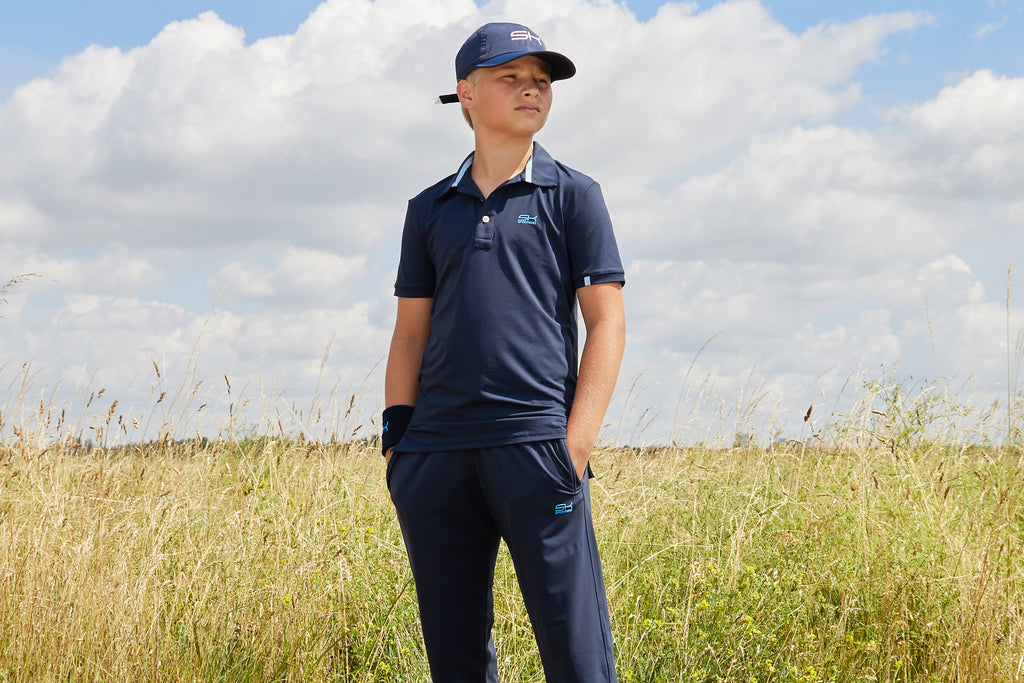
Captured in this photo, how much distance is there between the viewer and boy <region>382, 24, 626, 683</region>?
2.19m

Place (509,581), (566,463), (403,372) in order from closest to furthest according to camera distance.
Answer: (566,463)
(403,372)
(509,581)

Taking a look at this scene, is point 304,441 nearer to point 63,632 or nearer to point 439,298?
point 63,632

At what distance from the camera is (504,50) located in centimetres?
241

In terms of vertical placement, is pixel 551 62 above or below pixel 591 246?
above

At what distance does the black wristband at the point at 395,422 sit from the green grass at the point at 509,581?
1.13 meters

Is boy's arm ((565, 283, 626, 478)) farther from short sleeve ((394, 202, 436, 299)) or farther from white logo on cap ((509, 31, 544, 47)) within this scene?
white logo on cap ((509, 31, 544, 47))

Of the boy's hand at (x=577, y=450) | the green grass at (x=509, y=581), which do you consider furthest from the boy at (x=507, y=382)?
the green grass at (x=509, y=581)

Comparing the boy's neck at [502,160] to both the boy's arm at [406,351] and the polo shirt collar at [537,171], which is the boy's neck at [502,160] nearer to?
the polo shirt collar at [537,171]

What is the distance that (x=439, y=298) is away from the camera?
7.98ft

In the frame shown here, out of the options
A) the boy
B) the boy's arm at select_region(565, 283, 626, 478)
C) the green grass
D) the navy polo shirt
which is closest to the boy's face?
the boy

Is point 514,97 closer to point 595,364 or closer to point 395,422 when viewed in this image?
point 595,364

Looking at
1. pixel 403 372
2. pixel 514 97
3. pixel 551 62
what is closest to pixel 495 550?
pixel 403 372

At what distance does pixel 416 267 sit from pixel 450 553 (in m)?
0.83

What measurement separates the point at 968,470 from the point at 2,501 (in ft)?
18.8
